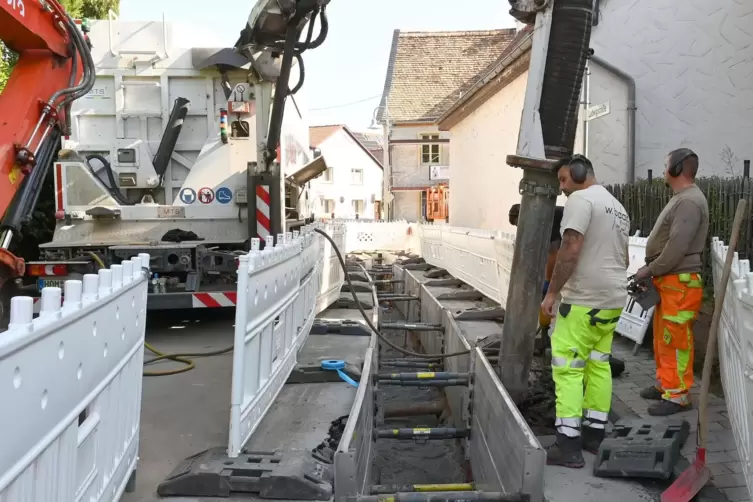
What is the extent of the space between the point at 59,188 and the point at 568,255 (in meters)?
5.97

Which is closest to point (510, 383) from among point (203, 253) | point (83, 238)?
point (203, 253)

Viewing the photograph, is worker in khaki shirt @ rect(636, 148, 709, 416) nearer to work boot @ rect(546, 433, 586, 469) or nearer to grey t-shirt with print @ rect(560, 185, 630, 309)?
grey t-shirt with print @ rect(560, 185, 630, 309)

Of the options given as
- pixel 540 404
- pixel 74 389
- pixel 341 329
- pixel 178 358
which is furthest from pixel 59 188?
pixel 74 389

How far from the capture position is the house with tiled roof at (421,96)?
29.3 meters

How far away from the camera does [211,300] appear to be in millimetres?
7039

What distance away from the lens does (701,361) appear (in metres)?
5.59

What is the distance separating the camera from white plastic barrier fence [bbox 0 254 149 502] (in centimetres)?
168

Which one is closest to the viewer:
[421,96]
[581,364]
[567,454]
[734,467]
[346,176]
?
[734,467]

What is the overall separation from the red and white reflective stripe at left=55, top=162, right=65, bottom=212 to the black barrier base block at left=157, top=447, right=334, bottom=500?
5008mm

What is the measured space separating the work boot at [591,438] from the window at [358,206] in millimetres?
45470

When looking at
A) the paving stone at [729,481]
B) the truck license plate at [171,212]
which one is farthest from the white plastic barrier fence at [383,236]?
the paving stone at [729,481]

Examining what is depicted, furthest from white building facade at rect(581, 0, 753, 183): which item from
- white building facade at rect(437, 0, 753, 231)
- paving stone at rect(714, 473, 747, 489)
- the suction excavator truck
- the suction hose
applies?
paving stone at rect(714, 473, 747, 489)

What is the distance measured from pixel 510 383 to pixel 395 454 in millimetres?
1720

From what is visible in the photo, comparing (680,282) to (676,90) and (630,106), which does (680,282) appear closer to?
(630,106)
